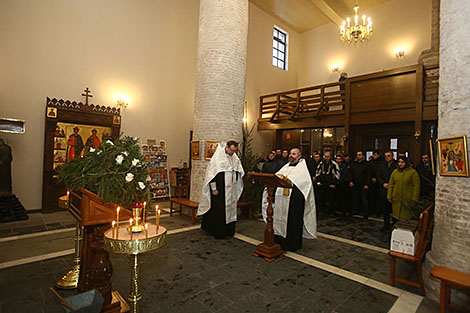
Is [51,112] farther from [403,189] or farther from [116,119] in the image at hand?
[403,189]

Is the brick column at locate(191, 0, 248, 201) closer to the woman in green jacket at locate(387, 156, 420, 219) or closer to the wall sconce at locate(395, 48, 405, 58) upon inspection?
the woman in green jacket at locate(387, 156, 420, 219)

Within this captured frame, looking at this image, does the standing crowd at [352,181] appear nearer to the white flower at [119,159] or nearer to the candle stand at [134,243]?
the candle stand at [134,243]

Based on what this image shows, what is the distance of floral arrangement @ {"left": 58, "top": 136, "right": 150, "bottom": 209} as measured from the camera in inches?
100

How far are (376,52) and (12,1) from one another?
44.9 feet

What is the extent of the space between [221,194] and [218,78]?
11.1ft

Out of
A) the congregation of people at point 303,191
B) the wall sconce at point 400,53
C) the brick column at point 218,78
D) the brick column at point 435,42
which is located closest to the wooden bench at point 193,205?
the brick column at point 218,78

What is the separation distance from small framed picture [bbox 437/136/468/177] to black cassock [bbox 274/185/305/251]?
2045mm

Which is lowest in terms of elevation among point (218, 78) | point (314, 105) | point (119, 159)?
point (119, 159)

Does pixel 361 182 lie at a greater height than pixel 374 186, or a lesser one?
greater

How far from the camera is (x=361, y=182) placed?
759cm

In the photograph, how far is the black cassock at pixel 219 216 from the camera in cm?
534

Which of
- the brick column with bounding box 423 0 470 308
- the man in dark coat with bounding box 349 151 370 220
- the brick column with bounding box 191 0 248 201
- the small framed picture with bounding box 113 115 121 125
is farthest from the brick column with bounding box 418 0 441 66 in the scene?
the small framed picture with bounding box 113 115 121 125

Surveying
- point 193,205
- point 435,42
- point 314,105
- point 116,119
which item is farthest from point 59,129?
point 435,42

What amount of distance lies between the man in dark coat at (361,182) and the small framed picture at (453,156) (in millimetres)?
4334
